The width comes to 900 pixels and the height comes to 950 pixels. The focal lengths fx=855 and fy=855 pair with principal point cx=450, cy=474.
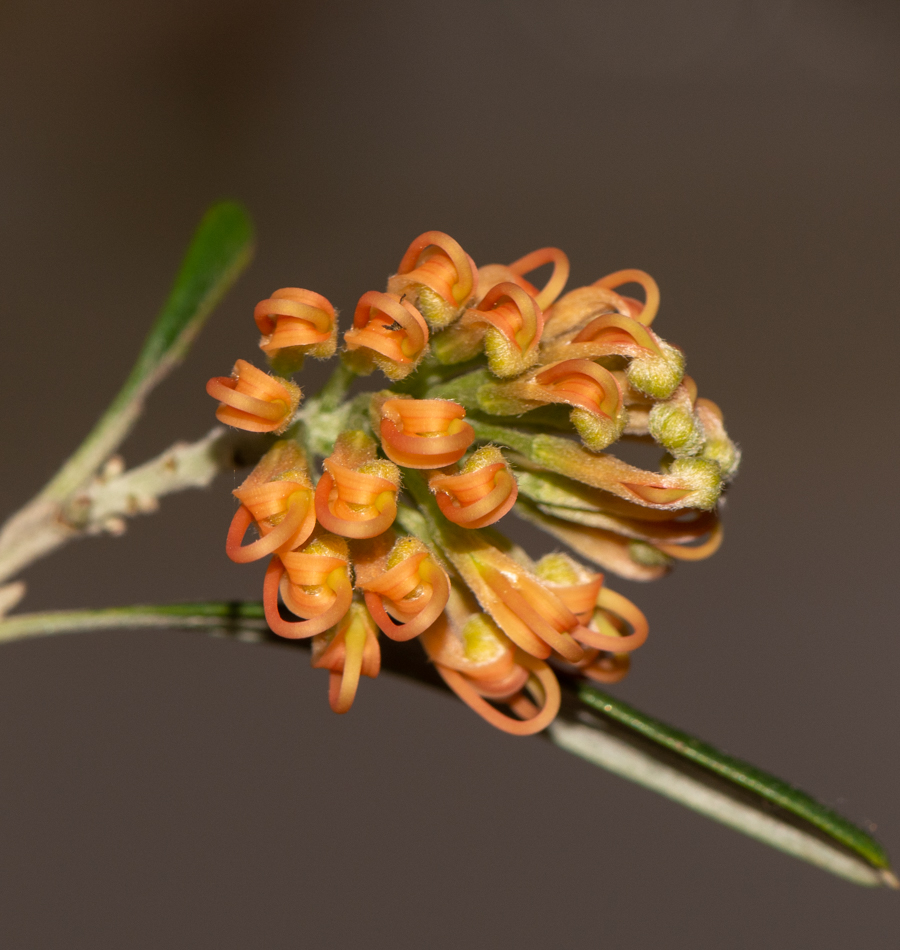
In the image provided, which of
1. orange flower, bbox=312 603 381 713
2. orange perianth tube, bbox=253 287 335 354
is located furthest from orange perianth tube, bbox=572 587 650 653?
orange perianth tube, bbox=253 287 335 354

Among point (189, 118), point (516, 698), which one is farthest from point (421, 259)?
point (189, 118)

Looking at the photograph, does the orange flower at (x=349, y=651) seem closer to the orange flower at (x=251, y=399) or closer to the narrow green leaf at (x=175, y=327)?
the orange flower at (x=251, y=399)

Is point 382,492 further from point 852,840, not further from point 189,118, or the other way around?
point 189,118

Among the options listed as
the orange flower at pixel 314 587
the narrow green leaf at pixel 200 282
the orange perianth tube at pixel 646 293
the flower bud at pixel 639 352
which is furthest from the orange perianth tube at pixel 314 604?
the narrow green leaf at pixel 200 282

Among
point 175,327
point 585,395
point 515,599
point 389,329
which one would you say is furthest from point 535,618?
point 175,327

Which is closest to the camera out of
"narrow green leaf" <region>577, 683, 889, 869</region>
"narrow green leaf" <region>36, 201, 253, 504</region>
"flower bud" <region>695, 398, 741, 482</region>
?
"flower bud" <region>695, 398, 741, 482</region>

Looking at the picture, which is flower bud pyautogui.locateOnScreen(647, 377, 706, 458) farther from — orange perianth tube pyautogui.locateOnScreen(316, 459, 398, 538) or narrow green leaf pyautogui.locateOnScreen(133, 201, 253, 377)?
narrow green leaf pyautogui.locateOnScreen(133, 201, 253, 377)
